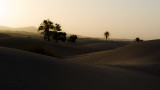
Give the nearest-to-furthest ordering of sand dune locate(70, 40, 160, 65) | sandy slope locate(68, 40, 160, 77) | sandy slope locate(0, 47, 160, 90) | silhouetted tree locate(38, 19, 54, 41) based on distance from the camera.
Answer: sandy slope locate(0, 47, 160, 90) → sandy slope locate(68, 40, 160, 77) → sand dune locate(70, 40, 160, 65) → silhouetted tree locate(38, 19, 54, 41)

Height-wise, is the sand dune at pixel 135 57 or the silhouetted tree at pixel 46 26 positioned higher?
the silhouetted tree at pixel 46 26

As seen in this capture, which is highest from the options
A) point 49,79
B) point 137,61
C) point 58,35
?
point 58,35

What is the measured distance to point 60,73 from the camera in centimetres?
659

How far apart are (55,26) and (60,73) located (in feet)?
187

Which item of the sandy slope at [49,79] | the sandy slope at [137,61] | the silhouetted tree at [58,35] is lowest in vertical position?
the sandy slope at [137,61]

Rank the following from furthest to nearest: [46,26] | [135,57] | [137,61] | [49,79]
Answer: [46,26] → [135,57] → [137,61] → [49,79]

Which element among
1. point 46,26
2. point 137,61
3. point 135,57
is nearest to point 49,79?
point 137,61

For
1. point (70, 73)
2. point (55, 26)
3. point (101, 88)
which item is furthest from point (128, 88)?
point (55, 26)

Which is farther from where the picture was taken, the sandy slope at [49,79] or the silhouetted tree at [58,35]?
the silhouetted tree at [58,35]

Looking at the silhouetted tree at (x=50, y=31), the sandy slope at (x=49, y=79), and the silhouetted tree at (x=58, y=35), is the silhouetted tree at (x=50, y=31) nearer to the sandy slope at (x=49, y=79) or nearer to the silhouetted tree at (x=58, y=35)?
the silhouetted tree at (x=58, y=35)

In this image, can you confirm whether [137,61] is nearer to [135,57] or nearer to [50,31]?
[135,57]

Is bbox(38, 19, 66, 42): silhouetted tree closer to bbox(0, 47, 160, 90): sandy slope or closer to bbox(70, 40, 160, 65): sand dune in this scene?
bbox(70, 40, 160, 65): sand dune

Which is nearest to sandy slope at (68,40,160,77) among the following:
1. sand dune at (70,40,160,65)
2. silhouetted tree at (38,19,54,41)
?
sand dune at (70,40,160,65)

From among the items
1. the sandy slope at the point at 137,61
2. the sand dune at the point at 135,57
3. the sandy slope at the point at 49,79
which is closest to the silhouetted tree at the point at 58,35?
the sand dune at the point at 135,57
